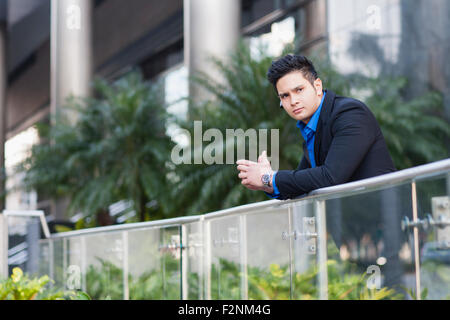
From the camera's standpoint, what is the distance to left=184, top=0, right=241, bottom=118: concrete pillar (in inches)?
526

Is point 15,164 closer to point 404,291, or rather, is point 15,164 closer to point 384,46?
point 384,46

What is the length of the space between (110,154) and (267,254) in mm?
9264

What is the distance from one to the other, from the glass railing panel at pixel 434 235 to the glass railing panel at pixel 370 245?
0.07 meters

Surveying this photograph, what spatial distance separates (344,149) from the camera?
8.89 feet

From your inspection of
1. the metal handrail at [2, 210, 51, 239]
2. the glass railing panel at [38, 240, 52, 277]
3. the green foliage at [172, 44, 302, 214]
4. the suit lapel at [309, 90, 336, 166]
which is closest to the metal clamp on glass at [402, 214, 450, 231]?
the suit lapel at [309, 90, 336, 166]

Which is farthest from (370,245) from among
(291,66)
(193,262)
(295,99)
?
(193,262)

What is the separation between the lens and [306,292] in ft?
10.3

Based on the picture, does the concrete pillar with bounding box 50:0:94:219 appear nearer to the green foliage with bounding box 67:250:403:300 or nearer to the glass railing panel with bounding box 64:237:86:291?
the glass railing panel with bounding box 64:237:86:291

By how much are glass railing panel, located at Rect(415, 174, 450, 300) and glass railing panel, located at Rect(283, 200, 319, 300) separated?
3.19 feet

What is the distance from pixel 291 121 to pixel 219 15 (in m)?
4.19

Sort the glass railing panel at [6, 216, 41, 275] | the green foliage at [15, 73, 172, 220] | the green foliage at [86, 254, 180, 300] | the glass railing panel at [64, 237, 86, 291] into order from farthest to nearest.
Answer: the green foliage at [15, 73, 172, 220] → the glass railing panel at [6, 216, 41, 275] → the glass railing panel at [64, 237, 86, 291] → the green foliage at [86, 254, 180, 300]

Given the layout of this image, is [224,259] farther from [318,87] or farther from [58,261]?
[58,261]

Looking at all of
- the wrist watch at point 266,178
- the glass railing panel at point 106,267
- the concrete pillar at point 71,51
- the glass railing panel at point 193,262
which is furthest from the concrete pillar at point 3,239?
the concrete pillar at point 71,51
